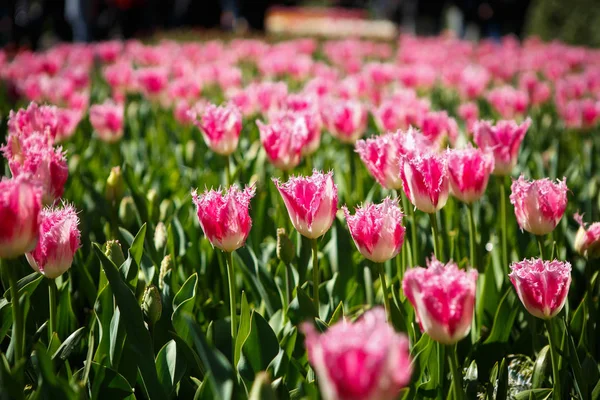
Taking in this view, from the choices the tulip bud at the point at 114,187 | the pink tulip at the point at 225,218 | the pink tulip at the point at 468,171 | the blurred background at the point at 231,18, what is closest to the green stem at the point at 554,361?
the pink tulip at the point at 468,171

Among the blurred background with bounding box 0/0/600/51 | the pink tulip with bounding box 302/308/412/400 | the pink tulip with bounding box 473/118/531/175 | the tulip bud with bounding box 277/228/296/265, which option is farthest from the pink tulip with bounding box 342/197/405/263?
the blurred background with bounding box 0/0/600/51

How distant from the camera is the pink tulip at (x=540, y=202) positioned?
1365 millimetres

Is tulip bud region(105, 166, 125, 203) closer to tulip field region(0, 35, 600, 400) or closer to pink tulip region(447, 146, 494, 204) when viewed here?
tulip field region(0, 35, 600, 400)

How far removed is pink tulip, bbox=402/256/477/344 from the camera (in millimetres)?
940

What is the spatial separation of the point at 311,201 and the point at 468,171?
0.42m

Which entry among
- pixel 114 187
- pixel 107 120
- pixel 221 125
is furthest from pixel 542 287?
pixel 107 120

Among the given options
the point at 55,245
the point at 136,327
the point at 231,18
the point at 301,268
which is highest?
the point at 55,245

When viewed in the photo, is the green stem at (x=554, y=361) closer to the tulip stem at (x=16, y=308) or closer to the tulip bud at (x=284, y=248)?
the tulip bud at (x=284, y=248)

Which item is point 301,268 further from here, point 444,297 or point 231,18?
point 231,18

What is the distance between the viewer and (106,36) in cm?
1509

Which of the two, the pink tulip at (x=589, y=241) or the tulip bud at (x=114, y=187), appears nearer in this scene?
the pink tulip at (x=589, y=241)

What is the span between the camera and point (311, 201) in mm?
1245

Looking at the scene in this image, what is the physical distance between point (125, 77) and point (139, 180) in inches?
68.5

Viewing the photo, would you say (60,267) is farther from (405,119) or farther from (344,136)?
(405,119)
